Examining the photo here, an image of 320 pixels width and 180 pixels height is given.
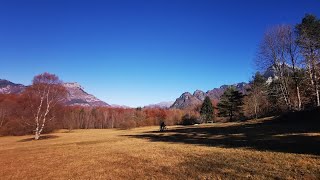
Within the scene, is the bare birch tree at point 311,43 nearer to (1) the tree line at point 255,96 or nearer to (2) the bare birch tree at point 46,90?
(1) the tree line at point 255,96

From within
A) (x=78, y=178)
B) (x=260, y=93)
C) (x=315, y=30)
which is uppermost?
(x=315, y=30)

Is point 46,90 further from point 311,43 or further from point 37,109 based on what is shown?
point 311,43

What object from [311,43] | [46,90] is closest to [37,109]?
[46,90]

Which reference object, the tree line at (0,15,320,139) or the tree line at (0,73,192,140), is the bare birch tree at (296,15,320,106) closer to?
the tree line at (0,15,320,139)

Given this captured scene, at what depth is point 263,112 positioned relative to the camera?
242ft

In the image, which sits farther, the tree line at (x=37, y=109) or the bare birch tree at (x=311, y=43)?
the tree line at (x=37, y=109)

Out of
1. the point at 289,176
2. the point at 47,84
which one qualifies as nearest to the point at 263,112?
the point at 47,84

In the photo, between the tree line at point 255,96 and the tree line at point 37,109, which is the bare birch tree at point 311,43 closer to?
the tree line at point 255,96

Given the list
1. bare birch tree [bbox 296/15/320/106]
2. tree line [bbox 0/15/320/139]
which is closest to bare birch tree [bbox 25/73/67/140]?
tree line [bbox 0/15/320/139]

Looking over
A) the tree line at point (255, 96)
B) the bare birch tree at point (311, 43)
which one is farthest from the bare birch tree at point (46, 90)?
the bare birch tree at point (311, 43)

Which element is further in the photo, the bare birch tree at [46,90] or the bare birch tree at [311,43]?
the bare birch tree at [46,90]

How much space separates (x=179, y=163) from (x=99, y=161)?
5.42m

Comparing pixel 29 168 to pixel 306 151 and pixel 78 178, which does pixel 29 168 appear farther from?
pixel 306 151

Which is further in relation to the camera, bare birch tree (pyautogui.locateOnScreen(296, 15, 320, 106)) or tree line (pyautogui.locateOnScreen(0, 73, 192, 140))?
tree line (pyautogui.locateOnScreen(0, 73, 192, 140))
